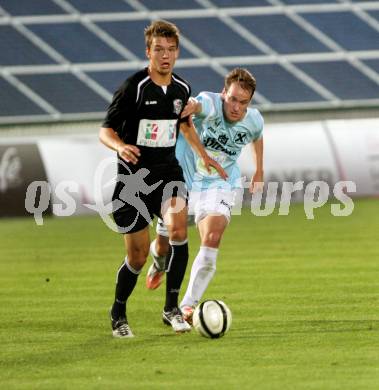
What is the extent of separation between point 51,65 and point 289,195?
7698 millimetres

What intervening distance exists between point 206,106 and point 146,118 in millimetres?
1241

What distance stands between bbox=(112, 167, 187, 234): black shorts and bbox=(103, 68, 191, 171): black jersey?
0.09m

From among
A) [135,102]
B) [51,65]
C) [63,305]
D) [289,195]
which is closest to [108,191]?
[289,195]

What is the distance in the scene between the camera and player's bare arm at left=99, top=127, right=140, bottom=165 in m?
9.09

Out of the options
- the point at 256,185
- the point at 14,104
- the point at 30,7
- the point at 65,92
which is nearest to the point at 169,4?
the point at 30,7

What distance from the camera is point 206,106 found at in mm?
10719

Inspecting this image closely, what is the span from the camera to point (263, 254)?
16.6m

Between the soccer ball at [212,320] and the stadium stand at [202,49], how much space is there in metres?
19.1

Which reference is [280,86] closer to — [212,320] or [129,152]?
[212,320]

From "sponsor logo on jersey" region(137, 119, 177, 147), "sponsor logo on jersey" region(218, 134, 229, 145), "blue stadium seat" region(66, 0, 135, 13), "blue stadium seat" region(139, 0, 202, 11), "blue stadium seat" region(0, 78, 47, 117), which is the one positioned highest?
"blue stadium seat" region(139, 0, 202, 11)

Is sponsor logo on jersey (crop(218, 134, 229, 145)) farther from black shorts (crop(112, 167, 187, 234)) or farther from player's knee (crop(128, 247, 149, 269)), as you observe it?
player's knee (crop(128, 247, 149, 269))

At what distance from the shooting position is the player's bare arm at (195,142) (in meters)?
10.2

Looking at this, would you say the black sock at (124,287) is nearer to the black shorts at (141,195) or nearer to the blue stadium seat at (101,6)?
the black shorts at (141,195)

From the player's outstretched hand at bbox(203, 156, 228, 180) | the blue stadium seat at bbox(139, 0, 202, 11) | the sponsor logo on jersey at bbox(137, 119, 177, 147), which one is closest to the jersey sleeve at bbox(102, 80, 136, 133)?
the sponsor logo on jersey at bbox(137, 119, 177, 147)
